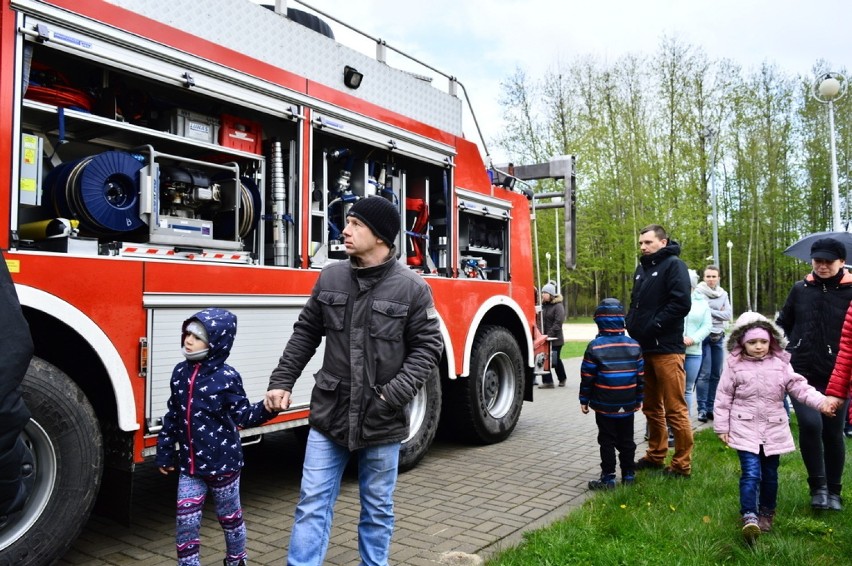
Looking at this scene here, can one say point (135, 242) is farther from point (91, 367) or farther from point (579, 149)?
point (579, 149)

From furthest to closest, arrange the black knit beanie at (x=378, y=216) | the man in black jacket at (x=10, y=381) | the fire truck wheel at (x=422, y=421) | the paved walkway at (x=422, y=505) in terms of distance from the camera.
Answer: the fire truck wheel at (x=422, y=421) < the paved walkway at (x=422, y=505) < the black knit beanie at (x=378, y=216) < the man in black jacket at (x=10, y=381)

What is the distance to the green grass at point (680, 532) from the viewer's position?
3.90m

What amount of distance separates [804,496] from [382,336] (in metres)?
3.61

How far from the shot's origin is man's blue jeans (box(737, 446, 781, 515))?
4.34 m

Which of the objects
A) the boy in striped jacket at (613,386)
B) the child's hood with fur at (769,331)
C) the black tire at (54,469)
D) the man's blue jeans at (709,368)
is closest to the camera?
the black tire at (54,469)

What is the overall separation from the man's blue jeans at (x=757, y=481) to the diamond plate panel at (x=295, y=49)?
368 centimetres

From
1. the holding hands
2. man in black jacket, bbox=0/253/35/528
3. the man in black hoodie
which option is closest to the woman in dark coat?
the holding hands

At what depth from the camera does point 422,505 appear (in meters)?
5.05

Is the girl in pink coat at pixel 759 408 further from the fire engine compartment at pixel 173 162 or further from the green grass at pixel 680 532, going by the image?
the fire engine compartment at pixel 173 162

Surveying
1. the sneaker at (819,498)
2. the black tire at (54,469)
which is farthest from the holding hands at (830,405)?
the black tire at (54,469)

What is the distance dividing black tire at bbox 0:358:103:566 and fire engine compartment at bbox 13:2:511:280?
0.69m

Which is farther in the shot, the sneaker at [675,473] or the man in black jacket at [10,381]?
the sneaker at [675,473]

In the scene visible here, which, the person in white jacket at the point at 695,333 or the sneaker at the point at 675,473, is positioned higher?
the person in white jacket at the point at 695,333

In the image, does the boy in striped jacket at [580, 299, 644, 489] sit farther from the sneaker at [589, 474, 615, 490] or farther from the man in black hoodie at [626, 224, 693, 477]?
the man in black hoodie at [626, 224, 693, 477]
